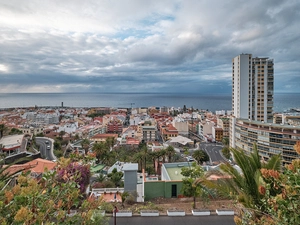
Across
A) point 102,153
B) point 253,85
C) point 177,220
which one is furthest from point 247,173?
point 253,85

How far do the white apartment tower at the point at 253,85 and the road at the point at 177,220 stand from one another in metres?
22.9

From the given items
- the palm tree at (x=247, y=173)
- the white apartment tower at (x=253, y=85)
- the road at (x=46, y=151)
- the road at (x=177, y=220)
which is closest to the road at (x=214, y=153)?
the white apartment tower at (x=253, y=85)

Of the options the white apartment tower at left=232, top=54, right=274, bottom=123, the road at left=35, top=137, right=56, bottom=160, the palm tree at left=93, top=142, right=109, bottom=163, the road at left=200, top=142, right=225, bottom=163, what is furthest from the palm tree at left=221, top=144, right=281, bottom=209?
the white apartment tower at left=232, top=54, right=274, bottom=123

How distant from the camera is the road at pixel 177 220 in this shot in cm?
530

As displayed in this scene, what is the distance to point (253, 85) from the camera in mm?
26250

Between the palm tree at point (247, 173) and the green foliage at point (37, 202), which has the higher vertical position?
the green foliage at point (37, 202)

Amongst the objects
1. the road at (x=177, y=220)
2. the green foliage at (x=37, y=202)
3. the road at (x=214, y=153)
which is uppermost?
the green foliage at (x=37, y=202)

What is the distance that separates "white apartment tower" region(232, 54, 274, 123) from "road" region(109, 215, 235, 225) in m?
22.9

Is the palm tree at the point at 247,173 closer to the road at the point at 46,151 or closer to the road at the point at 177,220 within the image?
the road at the point at 177,220

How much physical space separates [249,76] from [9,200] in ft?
90.7

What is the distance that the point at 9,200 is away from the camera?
176 centimetres

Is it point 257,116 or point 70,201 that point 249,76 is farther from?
point 70,201

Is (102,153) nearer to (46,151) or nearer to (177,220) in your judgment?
(46,151)

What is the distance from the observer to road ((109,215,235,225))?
17.4 feet
